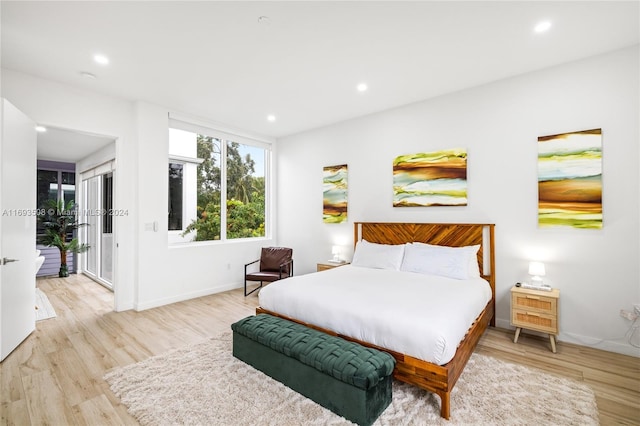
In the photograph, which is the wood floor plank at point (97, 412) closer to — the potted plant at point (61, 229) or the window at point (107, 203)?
the window at point (107, 203)

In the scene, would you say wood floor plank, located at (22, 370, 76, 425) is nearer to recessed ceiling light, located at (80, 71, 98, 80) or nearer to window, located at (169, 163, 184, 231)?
window, located at (169, 163, 184, 231)

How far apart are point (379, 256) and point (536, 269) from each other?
1.77 meters

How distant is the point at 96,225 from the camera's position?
21.4 feet

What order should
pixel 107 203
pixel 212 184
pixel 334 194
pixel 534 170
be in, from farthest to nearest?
pixel 107 203 → pixel 212 184 → pixel 334 194 → pixel 534 170

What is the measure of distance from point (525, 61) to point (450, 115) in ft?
3.27

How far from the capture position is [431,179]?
4.20m

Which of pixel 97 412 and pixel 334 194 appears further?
pixel 334 194

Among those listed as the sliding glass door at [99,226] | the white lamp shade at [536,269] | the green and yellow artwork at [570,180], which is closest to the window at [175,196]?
the sliding glass door at [99,226]

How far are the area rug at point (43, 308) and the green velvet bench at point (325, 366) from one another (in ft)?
10.6

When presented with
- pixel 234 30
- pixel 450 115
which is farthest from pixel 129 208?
pixel 450 115

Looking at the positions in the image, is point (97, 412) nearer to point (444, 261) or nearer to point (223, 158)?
point (444, 261)

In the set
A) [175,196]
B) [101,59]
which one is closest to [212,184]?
[175,196]

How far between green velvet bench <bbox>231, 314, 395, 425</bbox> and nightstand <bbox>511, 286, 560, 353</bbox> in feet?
6.21

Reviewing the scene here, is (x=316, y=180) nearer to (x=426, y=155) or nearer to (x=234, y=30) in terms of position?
(x=426, y=155)
